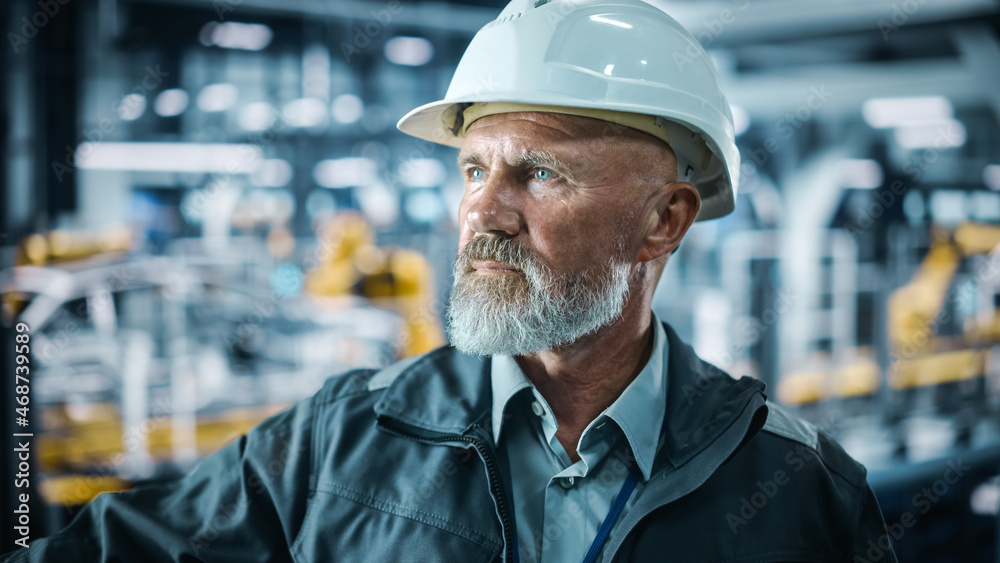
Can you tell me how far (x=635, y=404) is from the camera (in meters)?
1.43

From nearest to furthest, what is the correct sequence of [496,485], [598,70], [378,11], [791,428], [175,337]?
1. [496,485]
2. [598,70]
3. [791,428]
4. [175,337]
5. [378,11]

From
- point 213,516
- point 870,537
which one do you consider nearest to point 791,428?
point 870,537

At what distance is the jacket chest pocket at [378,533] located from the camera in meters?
1.26

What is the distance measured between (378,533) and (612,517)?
0.45 meters

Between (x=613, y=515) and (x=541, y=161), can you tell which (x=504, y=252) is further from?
(x=613, y=515)

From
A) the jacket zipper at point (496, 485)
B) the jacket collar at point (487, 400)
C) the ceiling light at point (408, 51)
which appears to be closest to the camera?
the jacket zipper at point (496, 485)

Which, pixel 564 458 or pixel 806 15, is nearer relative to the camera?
pixel 564 458

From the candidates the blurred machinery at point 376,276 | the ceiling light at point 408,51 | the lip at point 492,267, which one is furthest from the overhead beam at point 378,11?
the lip at point 492,267

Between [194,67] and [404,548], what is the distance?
5.12m

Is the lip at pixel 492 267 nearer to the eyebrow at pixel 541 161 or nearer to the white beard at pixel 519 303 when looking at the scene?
the white beard at pixel 519 303

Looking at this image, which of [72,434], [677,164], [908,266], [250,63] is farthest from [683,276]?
[677,164]

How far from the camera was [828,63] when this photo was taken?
8578mm

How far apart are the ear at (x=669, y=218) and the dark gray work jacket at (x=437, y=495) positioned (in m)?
0.30

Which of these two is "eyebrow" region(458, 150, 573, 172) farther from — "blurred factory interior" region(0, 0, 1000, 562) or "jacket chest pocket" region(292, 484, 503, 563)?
"blurred factory interior" region(0, 0, 1000, 562)
